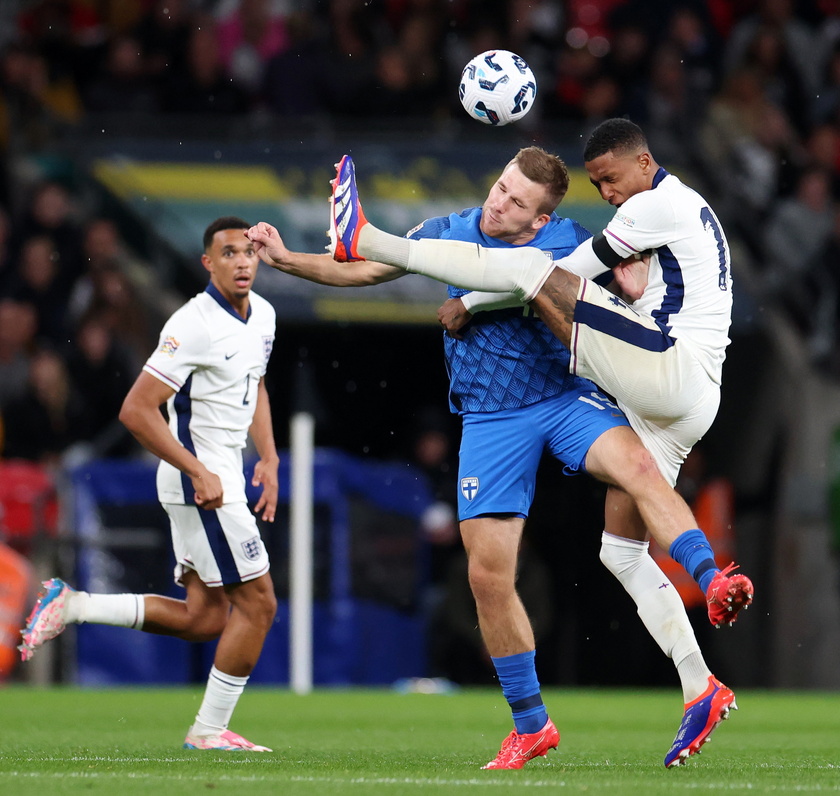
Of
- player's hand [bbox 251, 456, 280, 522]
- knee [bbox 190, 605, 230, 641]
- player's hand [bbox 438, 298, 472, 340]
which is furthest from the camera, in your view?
player's hand [bbox 251, 456, 280, 522]

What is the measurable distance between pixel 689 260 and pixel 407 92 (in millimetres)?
9495

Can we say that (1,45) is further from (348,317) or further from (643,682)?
(643,682)

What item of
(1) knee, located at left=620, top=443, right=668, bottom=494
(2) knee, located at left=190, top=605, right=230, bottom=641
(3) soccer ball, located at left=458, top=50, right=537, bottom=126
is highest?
(3) soccer ball, located at left=458, top=50, right=537, bottom=126

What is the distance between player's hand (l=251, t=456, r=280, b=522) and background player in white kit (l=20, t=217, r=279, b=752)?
12mm

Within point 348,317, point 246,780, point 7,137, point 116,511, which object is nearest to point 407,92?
point 348,317

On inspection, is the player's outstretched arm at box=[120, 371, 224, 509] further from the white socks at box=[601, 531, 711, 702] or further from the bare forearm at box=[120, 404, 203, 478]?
the white socks at box=[601, 531, 711, 702]

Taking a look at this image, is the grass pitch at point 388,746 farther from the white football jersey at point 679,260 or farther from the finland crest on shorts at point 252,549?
the white football jersey at point 679,260

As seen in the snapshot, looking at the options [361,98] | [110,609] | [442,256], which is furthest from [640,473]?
[361,98]

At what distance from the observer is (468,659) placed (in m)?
13.5

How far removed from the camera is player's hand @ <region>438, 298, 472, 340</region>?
6.32m

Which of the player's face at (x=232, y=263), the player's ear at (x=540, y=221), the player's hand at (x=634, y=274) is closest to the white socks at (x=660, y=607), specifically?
the player's hand at (x=634, y=274)

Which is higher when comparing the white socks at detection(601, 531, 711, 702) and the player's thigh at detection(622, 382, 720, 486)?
the player's thigh at detection(622, 382, 720, 486)

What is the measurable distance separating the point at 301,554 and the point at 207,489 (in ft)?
16.6

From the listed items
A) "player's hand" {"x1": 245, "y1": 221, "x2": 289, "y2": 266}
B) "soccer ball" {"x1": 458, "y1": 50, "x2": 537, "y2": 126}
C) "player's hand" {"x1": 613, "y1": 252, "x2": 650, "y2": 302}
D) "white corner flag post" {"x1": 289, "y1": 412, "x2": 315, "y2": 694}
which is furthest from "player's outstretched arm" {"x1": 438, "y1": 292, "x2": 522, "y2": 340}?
"white corner flag post" {"x1": 289, "y1": 412, "x2": 315, "y2": 694}
